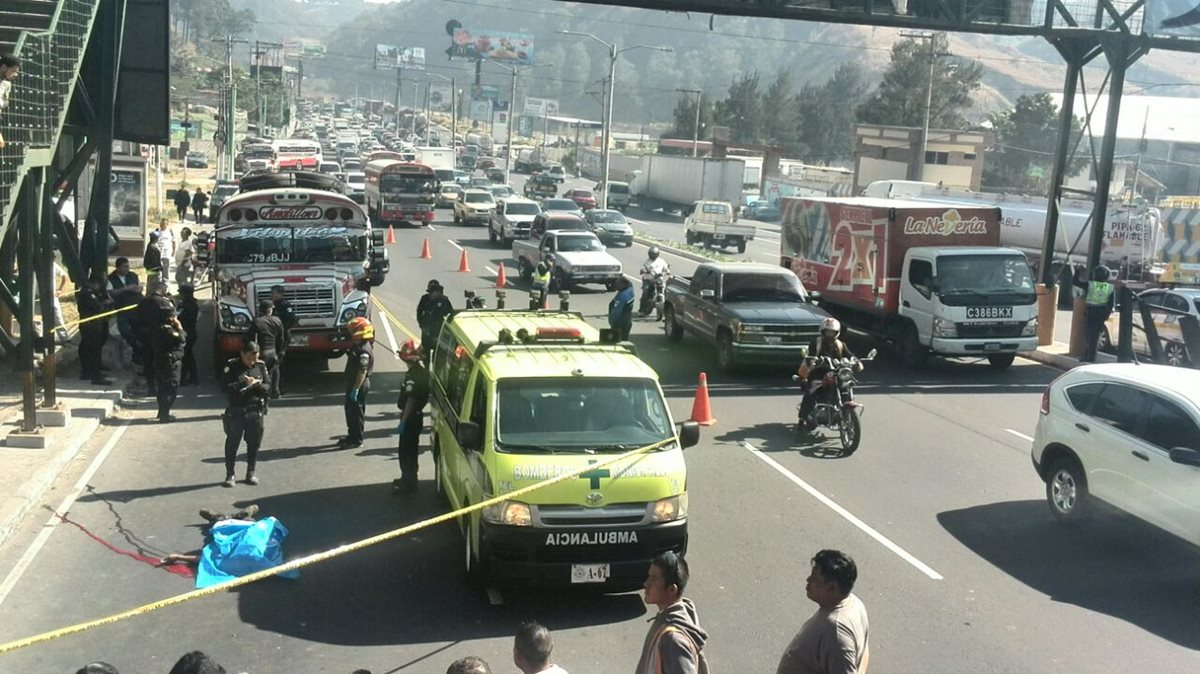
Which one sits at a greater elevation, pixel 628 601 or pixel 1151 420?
pixel 1151 420

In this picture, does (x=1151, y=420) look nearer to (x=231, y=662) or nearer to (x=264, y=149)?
(x=231, y=662)

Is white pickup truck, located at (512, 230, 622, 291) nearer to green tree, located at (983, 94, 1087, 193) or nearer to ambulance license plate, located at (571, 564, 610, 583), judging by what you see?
ambulance license plate, located at (571, 564, 610, 583)

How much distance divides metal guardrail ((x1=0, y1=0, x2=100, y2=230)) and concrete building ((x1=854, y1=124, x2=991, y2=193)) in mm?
71479

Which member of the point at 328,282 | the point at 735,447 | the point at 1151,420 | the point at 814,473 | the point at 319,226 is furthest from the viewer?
the point at 319,226

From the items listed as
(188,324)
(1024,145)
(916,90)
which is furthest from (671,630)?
(1024,145)

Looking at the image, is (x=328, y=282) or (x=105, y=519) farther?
(x=328, y=282)

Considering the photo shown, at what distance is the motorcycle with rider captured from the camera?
597 inches


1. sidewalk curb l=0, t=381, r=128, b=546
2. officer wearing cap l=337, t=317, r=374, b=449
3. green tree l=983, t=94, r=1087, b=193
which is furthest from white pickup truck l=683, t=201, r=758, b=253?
green tree l=983, t=94, r=1087, b=193

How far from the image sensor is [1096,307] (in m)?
22.0

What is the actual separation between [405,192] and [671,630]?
154ft

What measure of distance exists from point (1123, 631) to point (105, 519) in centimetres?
908

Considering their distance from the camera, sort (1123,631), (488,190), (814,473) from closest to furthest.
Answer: (1123,631) → (814,473) → (488,190)

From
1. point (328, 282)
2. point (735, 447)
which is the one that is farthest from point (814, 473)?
point (328, 282)

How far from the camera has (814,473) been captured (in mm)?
14195
